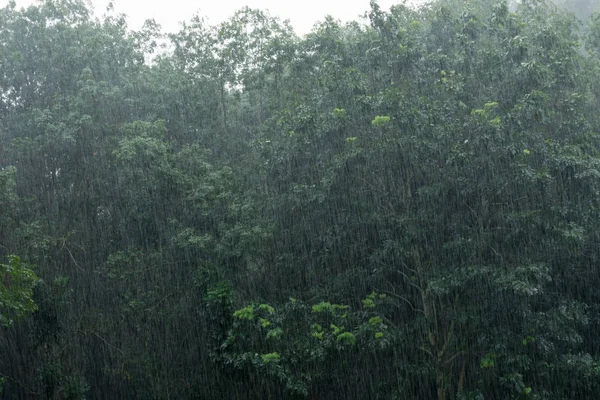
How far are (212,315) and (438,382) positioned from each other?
4042mm

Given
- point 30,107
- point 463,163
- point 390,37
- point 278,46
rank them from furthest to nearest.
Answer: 1. point 30,107
2. point 278,46
3. point 390,37
4. point 463,163

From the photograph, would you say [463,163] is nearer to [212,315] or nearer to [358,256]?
[358,256]

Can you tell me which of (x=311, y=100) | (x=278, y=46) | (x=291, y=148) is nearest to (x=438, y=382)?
(x=291, y=148)

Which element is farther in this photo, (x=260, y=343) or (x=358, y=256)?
(x=358, y=256)

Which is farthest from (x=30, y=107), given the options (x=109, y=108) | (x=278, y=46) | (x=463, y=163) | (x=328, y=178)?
(x=463, y=163)

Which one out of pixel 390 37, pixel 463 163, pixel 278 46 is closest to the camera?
pixel 463 163

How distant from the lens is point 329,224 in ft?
39.4

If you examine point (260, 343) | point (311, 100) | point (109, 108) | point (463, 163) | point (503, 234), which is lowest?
point (260, 343)

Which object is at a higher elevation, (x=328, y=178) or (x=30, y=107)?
(x=30, y=107)

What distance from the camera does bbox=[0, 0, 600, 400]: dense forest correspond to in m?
10.8

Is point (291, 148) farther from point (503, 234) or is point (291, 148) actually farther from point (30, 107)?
point (30, 107)

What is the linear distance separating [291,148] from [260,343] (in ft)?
11.3

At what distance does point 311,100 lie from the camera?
1277 centimetres

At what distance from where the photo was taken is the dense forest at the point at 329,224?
10750 mm
